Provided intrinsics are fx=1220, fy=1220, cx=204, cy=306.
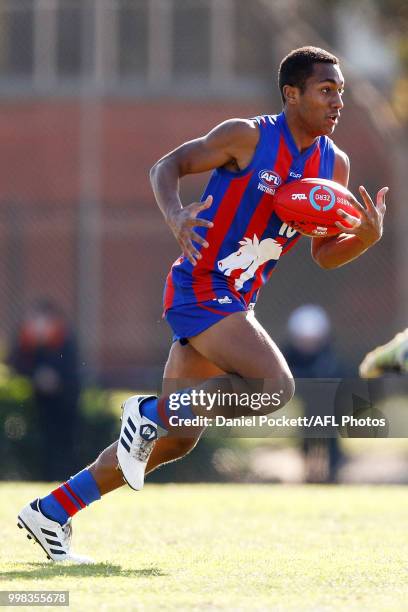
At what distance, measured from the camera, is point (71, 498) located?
5.73 metres

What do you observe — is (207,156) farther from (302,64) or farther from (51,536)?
(51,536)

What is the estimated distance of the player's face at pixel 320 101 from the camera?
5.73 meters

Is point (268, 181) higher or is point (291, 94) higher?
point (291, 94)

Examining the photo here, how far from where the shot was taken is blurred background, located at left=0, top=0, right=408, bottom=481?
12.7 m

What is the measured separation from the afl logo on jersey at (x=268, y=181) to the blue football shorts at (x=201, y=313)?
516 mm

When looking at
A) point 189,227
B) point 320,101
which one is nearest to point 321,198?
point 320,101

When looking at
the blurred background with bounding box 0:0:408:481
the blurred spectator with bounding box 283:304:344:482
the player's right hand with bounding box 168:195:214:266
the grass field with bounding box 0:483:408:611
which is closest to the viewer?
the grass field with bounding box 0:483:408:611

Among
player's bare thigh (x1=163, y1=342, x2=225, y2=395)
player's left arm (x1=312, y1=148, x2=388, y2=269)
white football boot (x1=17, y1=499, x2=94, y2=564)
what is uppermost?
player's left arm (x1=312, y1=148, x2=388, y2=269)

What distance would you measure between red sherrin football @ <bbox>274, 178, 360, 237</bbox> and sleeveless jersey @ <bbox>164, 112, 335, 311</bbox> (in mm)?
100

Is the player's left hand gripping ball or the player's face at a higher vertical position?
the player's face

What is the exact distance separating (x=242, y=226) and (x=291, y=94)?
2.30 ft

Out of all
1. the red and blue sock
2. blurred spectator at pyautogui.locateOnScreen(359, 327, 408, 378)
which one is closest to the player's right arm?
the red and blue sock

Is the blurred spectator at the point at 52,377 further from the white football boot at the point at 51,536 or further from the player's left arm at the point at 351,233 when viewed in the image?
the player's left arm at the point at 351,233

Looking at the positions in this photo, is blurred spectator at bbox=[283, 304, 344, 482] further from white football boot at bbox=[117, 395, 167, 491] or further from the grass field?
white football boot at bbox=[117, 395, 167, 491]
